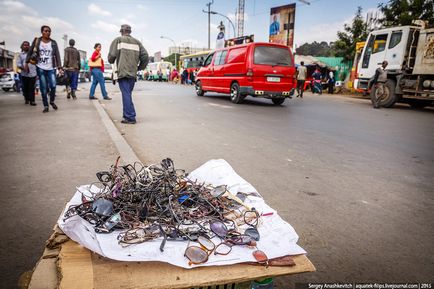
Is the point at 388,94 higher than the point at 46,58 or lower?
lower

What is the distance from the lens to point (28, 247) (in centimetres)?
197

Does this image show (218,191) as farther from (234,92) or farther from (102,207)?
(234,92)

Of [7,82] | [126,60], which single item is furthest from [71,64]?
[7,82]

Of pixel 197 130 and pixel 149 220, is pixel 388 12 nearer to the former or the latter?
pixel 197 130

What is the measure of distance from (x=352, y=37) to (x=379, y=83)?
12665mm

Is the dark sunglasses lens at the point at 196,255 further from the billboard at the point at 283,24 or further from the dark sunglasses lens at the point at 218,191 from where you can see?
the billboard at the point at 283,24

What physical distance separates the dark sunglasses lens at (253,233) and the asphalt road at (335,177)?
38 centimetres

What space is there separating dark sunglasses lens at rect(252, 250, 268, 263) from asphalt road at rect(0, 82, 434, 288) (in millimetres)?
440

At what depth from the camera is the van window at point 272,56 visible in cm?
1035

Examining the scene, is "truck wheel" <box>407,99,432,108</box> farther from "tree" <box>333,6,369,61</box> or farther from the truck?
"tree" <box>333,6,369,61</box>

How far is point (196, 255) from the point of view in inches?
53.9

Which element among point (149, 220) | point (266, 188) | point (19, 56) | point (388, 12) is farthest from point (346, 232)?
point (388, 12)

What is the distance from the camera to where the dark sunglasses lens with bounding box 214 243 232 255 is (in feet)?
4.64

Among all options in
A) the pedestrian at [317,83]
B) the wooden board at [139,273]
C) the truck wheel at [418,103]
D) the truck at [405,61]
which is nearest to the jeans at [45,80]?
the wooden board at [139,273]
